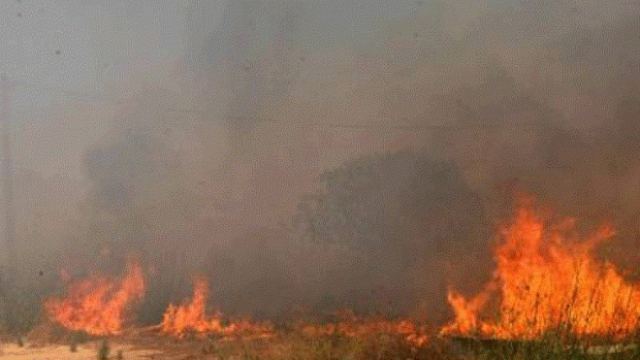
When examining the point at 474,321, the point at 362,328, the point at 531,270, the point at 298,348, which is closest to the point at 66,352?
the point at 298,348

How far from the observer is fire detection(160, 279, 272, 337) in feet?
46.5

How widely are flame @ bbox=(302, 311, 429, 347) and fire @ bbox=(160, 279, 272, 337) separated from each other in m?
1.19

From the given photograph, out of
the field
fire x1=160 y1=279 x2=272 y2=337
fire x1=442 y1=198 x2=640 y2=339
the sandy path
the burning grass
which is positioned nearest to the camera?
the field

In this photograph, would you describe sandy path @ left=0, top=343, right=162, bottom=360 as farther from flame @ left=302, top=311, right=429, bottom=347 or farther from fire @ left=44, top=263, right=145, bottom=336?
flame @ left=302, top=311, right=429, bottom=347

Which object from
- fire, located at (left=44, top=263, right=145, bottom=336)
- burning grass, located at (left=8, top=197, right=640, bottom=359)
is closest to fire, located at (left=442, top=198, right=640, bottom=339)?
burning grass, located at (left=8, top=197, right=640, bottom=359)

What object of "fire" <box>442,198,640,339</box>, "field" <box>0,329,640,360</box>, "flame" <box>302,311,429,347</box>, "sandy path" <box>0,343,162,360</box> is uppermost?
"fire" <box>442,198,640,339</box>

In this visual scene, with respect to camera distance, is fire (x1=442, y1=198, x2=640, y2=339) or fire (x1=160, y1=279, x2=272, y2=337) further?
fire (x1=160, y1=279, x2=272, y2=337)

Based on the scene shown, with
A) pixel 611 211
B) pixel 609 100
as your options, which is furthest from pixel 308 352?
pixel 609 100

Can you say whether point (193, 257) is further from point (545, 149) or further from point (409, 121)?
point (545, 149)

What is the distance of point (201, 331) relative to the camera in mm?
14211

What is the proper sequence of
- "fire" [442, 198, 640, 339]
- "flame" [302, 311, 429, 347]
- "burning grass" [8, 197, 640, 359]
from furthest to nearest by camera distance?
"flame" [302, 311, 429, 347] < "fire" [442, 198, 640, 339] < "burning grass" [8, 197, 640, 359]

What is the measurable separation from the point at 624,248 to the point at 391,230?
17.8ft

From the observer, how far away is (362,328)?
43.5 ft

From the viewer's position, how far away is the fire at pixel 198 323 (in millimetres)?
14174
